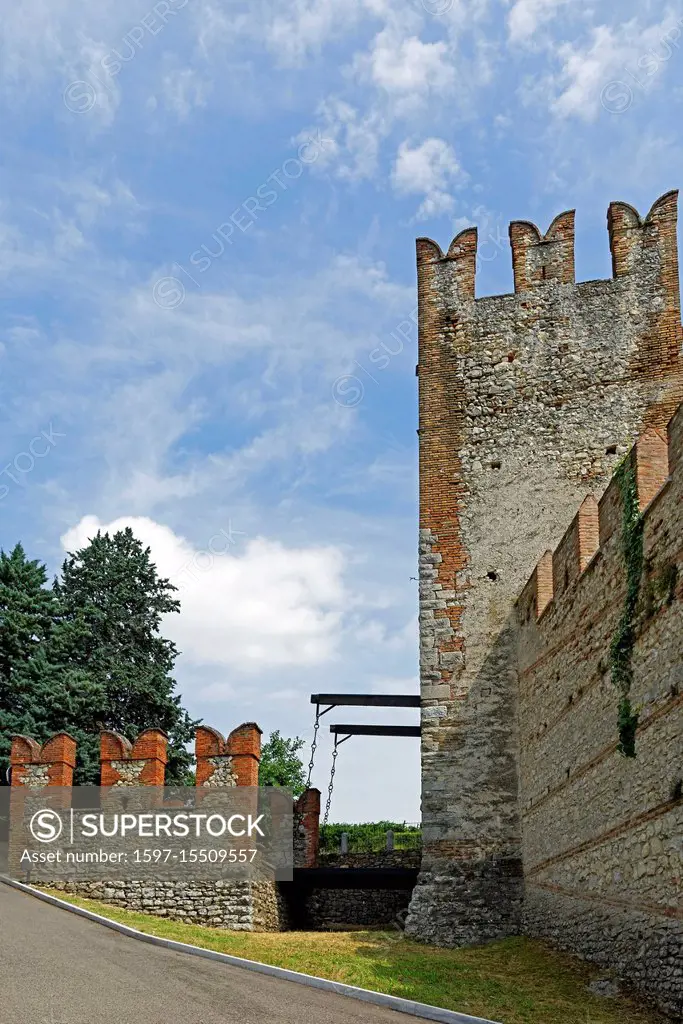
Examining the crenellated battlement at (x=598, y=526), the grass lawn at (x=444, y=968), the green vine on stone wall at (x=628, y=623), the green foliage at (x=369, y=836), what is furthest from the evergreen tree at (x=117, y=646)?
the green vine on stone wall at (x=628, y=623)

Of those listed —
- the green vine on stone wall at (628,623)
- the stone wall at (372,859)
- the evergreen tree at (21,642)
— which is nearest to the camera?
the green vine on stone wall at (628,623)

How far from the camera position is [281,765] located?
3962cm

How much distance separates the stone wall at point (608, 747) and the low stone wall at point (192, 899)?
380cm

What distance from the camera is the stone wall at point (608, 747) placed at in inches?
338

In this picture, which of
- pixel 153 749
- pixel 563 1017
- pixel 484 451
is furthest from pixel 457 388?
pixel 563 1017

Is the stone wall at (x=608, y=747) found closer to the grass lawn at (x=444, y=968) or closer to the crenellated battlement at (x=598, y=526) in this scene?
the crenellated battlement at (x=598, y=526)

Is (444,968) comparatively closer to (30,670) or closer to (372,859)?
(372,859)

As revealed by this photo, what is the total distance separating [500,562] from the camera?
15.7m

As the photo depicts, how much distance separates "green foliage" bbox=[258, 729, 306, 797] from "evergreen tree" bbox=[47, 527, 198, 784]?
41.1 ft

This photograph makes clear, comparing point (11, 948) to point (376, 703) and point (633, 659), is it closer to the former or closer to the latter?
point (633, 659)

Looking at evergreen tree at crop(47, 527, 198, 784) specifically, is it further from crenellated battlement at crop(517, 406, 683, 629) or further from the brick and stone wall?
crenellated battlement at crop(517, 406, 683, 629)

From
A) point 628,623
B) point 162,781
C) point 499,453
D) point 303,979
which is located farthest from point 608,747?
point 162,781

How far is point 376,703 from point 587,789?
26.0 ft

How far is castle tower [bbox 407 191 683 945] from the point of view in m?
14.6
